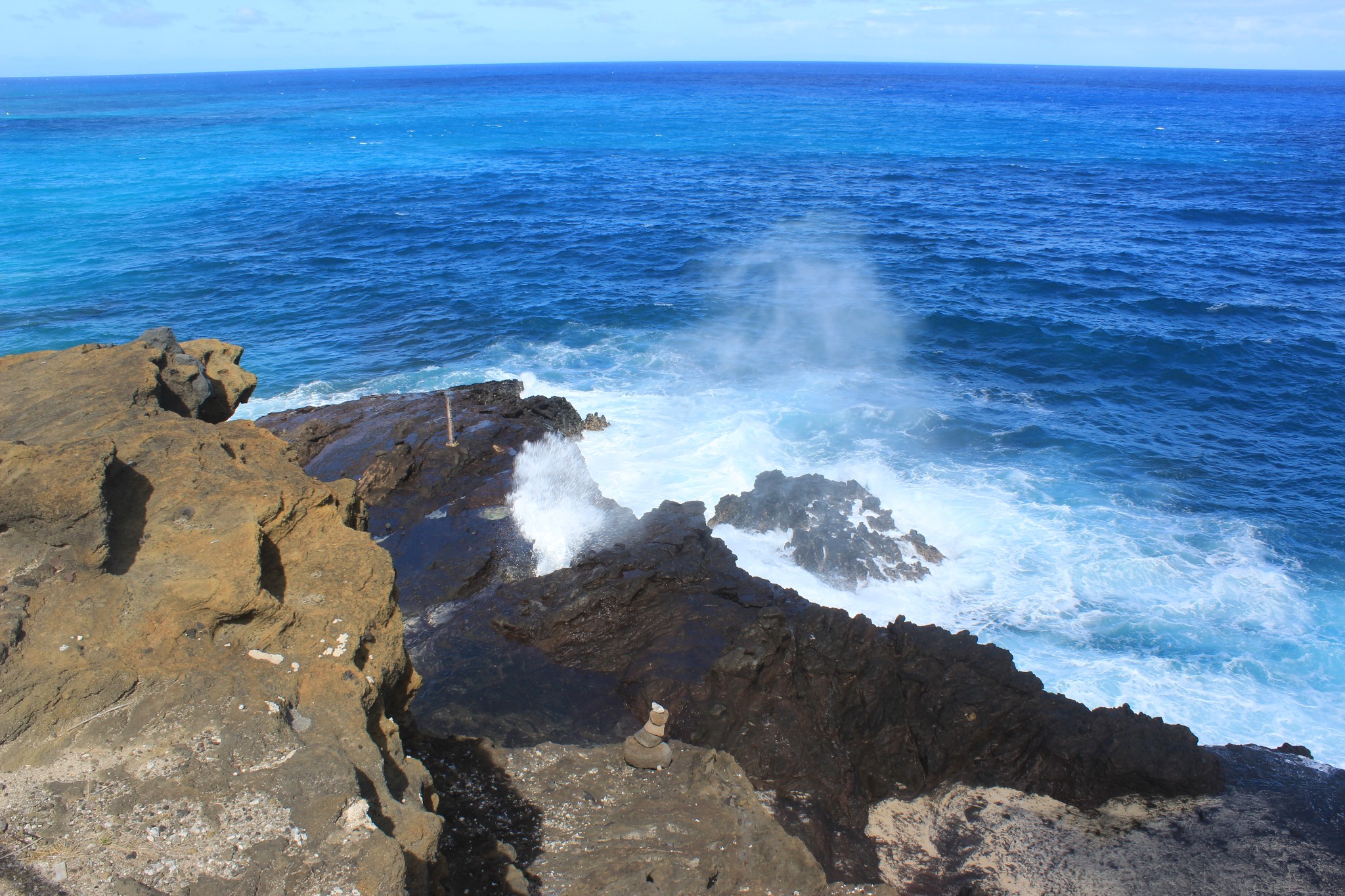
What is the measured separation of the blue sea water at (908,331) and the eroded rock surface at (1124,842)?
405cm

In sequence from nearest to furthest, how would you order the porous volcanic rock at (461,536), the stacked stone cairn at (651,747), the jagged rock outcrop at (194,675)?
the jagged rock outcrop at (194,675) < the stacked stone cairn at (651,747) < the porous volcanic rock at (461,536)

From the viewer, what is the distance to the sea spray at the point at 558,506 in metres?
16.9

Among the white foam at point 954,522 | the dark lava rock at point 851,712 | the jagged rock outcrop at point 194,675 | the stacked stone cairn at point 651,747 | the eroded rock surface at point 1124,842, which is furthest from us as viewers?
the white foam at point 954,522

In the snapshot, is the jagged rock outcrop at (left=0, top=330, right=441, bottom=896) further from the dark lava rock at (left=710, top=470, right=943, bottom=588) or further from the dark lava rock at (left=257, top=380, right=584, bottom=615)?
the dark lava rock at (left=710, top=470, right=943, bottom=588)

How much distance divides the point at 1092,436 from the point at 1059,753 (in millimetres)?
18035

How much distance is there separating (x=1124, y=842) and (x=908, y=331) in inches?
1087

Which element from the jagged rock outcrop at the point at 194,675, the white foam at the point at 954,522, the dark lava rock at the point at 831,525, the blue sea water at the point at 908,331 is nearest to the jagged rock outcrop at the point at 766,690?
the white foam at the point at 954,522

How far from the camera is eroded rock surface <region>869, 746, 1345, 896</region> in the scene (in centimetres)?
1055

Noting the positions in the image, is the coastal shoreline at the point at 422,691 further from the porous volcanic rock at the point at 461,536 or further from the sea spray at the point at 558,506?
the sea spray at the point at 558,506

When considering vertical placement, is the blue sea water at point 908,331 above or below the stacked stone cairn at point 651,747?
below

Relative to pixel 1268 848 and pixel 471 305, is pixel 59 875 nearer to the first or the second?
pixel 1268 848

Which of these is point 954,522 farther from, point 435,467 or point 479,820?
point 479,820

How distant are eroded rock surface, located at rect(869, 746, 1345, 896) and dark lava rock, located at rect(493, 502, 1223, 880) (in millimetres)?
312

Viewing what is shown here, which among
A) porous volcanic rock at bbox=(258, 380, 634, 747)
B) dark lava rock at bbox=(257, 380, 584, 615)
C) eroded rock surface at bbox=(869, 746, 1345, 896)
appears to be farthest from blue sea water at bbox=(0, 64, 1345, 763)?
porous volcanic rock at bbox=(258, 380, 634, 747)
